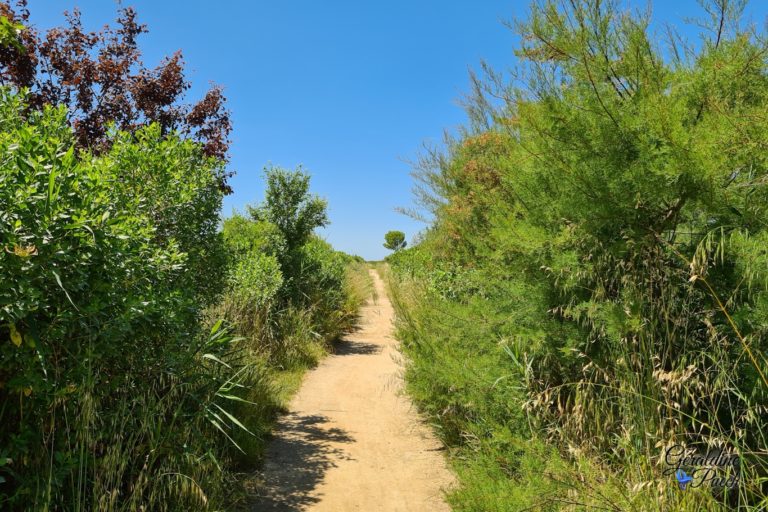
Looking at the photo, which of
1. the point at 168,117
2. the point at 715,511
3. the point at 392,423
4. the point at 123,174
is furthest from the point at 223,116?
the point at 715,511

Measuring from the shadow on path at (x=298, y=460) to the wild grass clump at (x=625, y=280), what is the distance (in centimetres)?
151

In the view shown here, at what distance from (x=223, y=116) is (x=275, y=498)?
19.2 ft

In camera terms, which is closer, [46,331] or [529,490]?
[46,331]

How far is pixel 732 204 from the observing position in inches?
115

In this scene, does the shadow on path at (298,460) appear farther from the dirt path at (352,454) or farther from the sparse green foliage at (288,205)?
the sparse green foliage at (288,205)

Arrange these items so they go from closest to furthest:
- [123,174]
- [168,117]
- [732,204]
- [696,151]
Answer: [696,151] → [732,204] → [123,174] → [168,117]

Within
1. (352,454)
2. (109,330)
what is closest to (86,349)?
(109,330)

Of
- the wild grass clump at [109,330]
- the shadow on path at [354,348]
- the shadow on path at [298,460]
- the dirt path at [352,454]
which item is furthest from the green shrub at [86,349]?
the shadow on path at [354,348]

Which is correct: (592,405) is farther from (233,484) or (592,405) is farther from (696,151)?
(233,484)

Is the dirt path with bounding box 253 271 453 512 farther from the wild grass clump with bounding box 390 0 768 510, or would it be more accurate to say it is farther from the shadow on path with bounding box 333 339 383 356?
the shadow on path with bounding box 333 339 383 356

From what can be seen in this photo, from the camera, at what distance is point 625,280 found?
3.11m

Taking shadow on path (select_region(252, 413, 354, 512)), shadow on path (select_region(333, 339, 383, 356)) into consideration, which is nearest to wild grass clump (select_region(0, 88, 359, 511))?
shadow on path (select_region(252, 413, 354, 512))

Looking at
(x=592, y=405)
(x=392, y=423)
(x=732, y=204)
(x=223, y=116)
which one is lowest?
(x=392, y=423)

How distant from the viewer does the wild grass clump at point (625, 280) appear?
2678 mm
